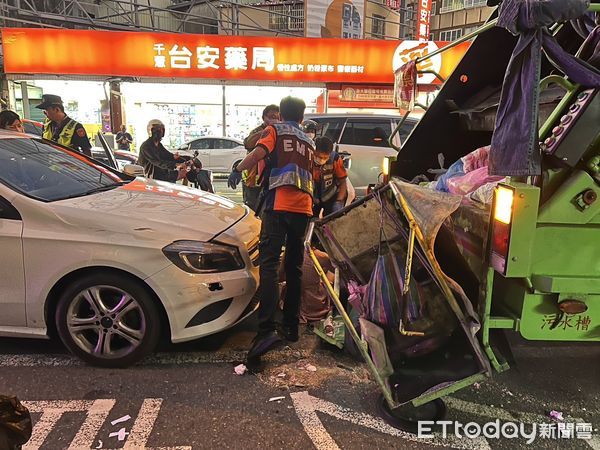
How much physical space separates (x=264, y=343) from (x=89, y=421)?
117cm

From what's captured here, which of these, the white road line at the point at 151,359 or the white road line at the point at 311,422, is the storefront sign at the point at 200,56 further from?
the white road line at the point at 311,422

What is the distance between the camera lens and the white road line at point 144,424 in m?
2.50

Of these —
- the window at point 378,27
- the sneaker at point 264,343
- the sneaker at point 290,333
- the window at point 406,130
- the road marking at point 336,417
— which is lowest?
the road marking at point 336,417

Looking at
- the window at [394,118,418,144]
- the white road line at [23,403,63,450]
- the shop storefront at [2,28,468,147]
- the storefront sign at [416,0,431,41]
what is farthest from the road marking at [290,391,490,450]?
the storefront sign at [416,0,431,41]

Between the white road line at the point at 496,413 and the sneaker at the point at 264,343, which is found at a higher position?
the sneaker at the point at 264,343

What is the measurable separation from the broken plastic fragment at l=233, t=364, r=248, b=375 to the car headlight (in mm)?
681

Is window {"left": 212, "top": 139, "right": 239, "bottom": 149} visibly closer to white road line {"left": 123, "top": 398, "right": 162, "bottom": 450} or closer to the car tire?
the car tire

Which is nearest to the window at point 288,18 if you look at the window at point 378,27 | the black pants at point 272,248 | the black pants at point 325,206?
the window at point 378,27

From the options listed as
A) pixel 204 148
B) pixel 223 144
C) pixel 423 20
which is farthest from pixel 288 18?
pixel 204 148

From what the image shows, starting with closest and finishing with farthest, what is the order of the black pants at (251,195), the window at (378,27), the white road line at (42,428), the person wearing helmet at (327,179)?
the white road line at (42,428) → the person wearing helmet at (327,179) → the black pants at (251,195) → the window at (378,27)

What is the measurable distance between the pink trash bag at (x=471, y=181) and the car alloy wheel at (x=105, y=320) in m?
2.26

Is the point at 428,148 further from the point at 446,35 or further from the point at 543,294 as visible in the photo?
the point at 446,35

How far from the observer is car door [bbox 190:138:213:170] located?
14930 millimetres

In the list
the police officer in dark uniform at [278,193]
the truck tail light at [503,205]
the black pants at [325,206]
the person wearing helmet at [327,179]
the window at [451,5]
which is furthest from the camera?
the window at [451,5]
